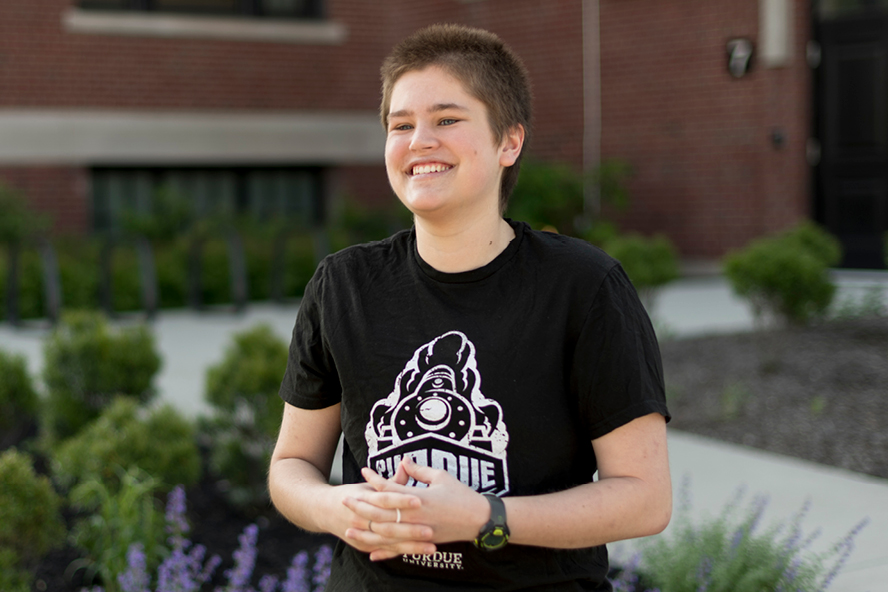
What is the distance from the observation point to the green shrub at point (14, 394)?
15.1ft

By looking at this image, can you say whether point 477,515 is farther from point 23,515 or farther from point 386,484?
point 23,515

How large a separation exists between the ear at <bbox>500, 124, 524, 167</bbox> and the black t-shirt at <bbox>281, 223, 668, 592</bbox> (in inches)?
→ 6.7

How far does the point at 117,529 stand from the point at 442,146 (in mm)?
2079

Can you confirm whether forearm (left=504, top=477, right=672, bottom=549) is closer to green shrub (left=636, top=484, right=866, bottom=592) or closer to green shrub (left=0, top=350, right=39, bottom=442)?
green shrub (left=636, top=484, right=866, bottom=592)

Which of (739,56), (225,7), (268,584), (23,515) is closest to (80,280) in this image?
(225,7)

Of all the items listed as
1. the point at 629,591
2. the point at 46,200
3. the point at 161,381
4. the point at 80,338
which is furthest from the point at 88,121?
→ the point at 629,591

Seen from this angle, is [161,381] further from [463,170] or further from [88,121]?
[88,121]

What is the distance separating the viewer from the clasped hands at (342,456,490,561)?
5.34 feet

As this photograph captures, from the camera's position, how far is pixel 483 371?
1.82m

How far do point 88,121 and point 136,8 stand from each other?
156 cm

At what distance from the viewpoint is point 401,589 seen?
182 centimetres

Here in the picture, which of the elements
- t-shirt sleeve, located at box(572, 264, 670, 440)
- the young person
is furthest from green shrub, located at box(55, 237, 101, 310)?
t-shirt sleeve, located at box(572, 264, 670, 440)

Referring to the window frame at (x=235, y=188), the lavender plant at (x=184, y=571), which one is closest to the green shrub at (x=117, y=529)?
the lavender plant at (x=184, y=571)

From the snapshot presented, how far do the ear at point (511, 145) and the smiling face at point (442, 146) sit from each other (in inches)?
0.7
